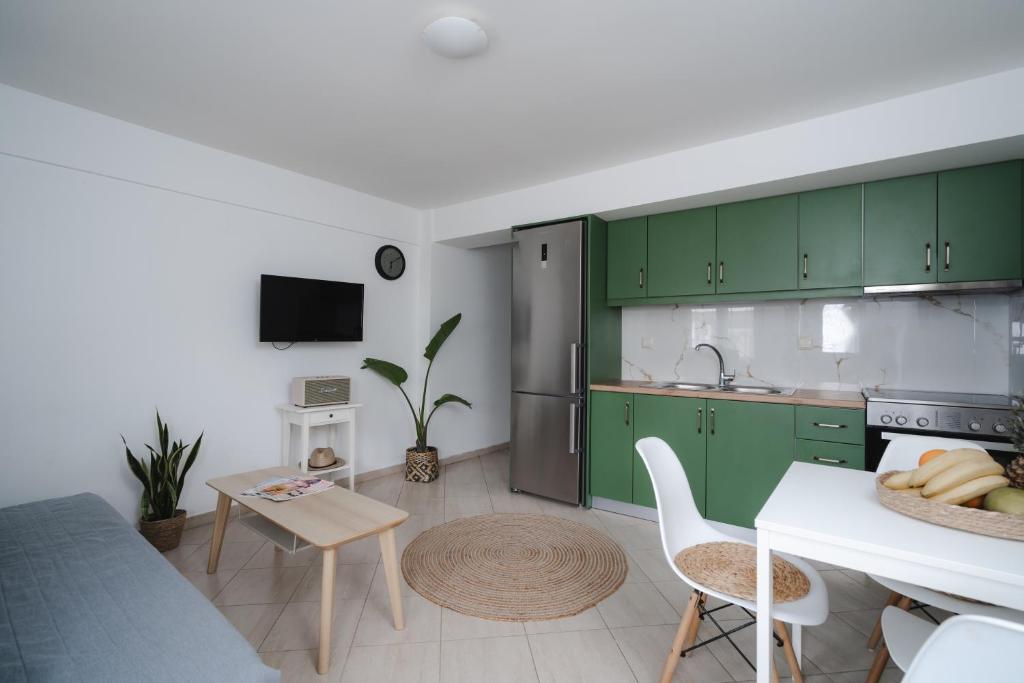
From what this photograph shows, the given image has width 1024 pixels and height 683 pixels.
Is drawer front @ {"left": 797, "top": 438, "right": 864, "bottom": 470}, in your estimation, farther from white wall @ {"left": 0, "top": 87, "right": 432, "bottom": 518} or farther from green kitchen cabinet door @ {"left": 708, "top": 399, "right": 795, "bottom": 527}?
white wall @ {"left": 0, "top": 87, "right": 432, "bottom": 518}

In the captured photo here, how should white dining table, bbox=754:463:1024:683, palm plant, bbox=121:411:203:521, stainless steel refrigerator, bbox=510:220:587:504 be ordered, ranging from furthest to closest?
stainless steel refrigerator, bbox=510:220:587:504, palm plant, bbox=121:411:203:521, white dining table, bbox=754:463:1024:683

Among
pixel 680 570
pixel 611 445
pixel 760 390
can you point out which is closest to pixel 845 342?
pixel 760 390

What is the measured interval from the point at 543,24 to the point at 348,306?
8.55 feet

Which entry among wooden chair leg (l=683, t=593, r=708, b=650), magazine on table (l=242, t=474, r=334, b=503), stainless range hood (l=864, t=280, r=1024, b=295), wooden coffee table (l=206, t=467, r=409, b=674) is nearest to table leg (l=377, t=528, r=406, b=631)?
wooden coffee table (l=206, t=467, r=409, b=674)

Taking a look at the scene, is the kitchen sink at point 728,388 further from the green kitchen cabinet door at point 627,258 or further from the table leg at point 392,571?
the table leg at point 392,571

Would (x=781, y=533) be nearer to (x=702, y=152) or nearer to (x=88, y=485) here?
(x=702, y=152)

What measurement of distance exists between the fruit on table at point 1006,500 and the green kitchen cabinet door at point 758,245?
2.01m

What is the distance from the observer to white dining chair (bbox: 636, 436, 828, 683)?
1.34 meters

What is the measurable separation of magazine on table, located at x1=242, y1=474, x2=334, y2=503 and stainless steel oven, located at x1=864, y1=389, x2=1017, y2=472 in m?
2.90

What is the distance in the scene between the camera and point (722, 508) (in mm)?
2961

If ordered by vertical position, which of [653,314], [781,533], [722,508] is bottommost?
[722,508]

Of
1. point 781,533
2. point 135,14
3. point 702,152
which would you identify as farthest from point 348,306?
point 781,533

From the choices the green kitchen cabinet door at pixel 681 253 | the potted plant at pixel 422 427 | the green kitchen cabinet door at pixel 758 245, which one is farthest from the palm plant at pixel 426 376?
the green kitchen cabinet door at pixel 758 245

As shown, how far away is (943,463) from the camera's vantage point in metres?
1.22
